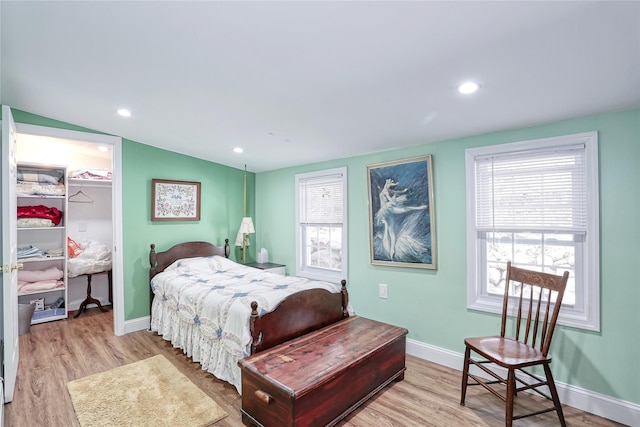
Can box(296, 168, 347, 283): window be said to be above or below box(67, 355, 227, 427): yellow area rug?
above

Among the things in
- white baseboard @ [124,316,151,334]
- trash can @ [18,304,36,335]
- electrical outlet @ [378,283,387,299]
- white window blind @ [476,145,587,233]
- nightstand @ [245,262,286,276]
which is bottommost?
white baseboard @ [124,316,151,334]

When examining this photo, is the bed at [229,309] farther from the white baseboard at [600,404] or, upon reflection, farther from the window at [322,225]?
the white baseboard at [600,404]

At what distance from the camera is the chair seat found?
1.90 m

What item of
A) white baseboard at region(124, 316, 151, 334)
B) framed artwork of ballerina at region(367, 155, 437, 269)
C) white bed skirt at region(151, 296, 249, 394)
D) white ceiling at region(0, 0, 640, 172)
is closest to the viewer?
white ceiling at region(0, 0, 640, 172)

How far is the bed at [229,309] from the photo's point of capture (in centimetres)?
232

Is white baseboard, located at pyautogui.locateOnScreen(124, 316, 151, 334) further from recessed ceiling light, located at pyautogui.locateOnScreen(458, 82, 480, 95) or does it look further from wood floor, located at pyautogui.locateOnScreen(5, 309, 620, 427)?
recessed ceiling light, located at pyautogui.locateOnScreen(458, 82, 480, 95)

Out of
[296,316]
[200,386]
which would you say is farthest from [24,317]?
[296,316]

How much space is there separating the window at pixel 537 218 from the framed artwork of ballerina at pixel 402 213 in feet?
1.20

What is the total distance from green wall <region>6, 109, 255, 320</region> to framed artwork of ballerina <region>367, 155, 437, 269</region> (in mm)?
2397

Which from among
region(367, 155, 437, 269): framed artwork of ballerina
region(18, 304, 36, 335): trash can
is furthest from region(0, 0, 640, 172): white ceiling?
region(18, 304, 36, 335): trash can

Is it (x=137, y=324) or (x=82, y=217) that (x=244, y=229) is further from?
(x=82, y=217)

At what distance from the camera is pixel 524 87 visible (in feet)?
5.99

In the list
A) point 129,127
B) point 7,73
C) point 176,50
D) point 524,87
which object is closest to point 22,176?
point 129,127

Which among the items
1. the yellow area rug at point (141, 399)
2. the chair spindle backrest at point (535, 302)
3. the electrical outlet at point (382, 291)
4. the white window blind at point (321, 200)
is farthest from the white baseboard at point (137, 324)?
the chair spindle backrest at point (535, 302)
